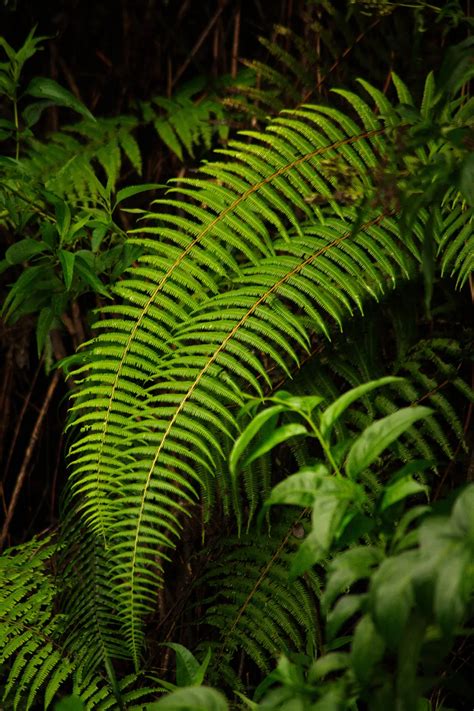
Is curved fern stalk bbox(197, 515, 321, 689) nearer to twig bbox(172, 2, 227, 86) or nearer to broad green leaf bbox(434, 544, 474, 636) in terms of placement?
broad green leaf bbox(434, 544, 474, 636)

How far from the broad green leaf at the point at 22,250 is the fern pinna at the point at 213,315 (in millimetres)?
212

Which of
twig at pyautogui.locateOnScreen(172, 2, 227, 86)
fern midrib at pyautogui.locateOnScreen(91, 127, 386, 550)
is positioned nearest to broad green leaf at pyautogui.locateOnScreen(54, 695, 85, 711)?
fern midrib at pyautogui.locateOnScreen(91, 127, 386, 550)

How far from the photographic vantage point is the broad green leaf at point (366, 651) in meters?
0.73

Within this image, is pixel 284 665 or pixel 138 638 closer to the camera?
pixel 284 665

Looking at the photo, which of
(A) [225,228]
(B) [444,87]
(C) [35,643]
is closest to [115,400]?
(A) [225,228]

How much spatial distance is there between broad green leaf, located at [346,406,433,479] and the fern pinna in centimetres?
61

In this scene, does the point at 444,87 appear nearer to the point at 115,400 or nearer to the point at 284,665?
the point at 284,665

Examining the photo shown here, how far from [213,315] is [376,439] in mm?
812

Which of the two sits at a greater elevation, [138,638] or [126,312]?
[126,312]

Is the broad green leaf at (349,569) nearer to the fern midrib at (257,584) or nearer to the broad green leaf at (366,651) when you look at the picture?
the broad green leaf at (366,651)

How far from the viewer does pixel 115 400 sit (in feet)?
5.51

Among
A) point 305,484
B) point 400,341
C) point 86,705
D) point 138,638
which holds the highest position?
point 305,484

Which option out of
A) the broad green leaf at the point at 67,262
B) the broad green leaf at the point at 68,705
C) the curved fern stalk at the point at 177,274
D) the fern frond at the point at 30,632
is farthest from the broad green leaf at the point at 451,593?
the fern frond at the point at 30,632

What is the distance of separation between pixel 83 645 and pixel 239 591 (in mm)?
379
